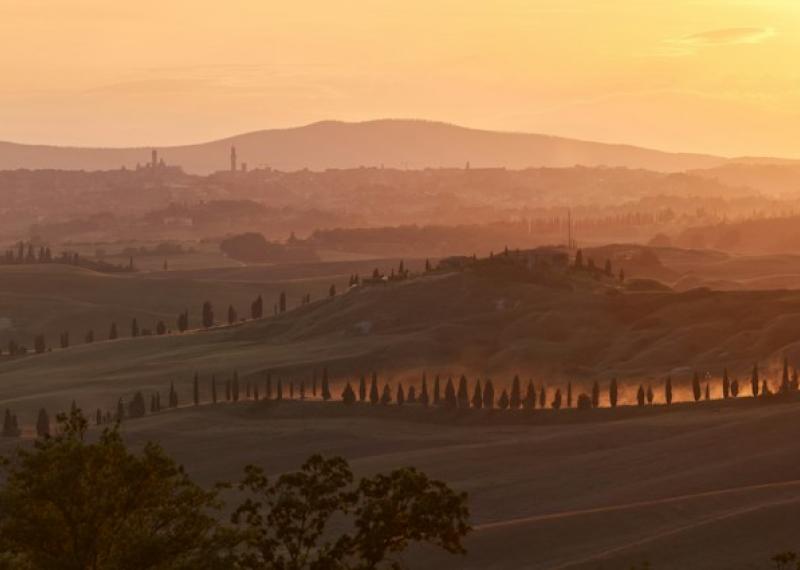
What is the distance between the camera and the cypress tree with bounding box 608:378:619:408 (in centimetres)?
13324

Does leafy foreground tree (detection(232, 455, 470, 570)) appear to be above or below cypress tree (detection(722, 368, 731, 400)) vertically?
above

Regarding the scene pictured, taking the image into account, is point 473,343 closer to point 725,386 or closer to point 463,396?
point 463,396

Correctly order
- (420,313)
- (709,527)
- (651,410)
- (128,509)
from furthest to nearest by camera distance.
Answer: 1. (420,313)
2. (651,410)
3. (709,527)
4. (128,509)

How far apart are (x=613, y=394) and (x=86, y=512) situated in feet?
320

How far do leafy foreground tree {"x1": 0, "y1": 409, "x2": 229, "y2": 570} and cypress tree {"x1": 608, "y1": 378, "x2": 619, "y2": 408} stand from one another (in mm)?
92400

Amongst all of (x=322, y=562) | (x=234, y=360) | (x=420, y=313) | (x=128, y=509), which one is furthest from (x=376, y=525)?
(x=420, y=313)

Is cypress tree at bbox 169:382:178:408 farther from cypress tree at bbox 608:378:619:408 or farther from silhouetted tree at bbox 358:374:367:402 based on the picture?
cypress tree at bbox 608:378:619:408

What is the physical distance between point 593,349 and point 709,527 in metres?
94.5

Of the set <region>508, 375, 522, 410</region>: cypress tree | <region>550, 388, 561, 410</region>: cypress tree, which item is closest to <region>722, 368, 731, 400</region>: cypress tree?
<region>550, 388, 561, 410</region>: cypress tree

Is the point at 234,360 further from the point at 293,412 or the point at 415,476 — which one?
the point at 415,476

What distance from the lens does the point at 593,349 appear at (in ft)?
553

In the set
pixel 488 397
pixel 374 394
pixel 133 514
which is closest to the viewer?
pixel 133 514

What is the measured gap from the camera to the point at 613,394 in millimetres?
134625

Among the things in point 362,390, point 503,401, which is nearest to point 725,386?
point 503,401
